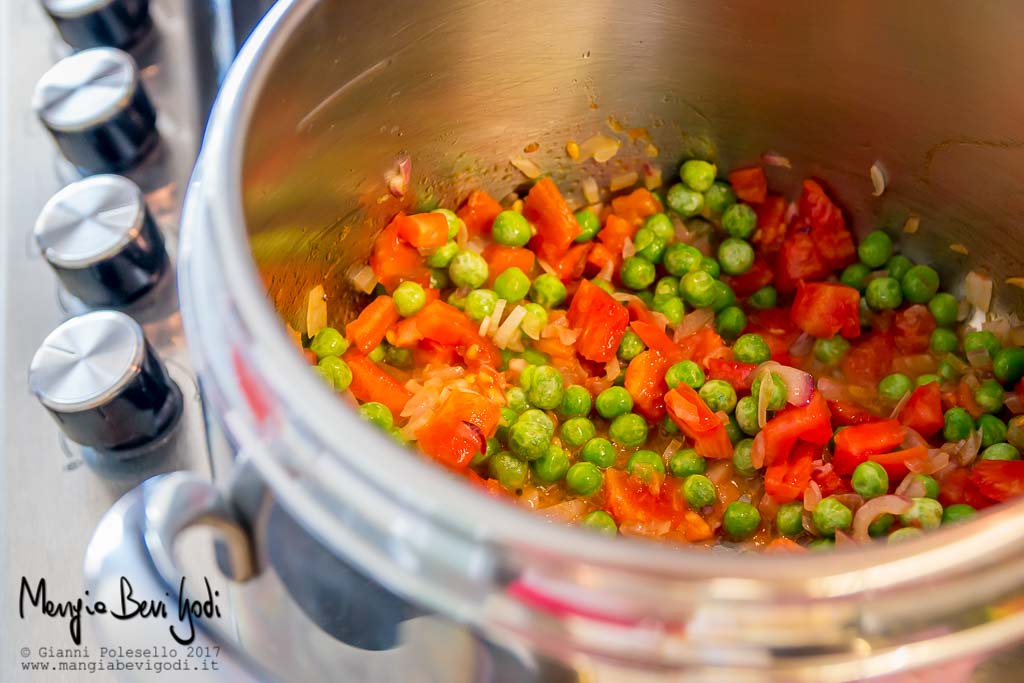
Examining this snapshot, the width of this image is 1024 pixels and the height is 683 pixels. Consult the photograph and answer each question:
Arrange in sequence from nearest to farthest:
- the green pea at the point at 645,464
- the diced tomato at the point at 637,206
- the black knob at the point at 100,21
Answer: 1. the green pea at the point at 645,464
2. the black knob at the point at 100,21
3. the diced tomato at the point at 637,206

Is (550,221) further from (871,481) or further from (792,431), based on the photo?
(871,481)

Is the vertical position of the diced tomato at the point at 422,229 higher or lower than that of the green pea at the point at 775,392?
higher

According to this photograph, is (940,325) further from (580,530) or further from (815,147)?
(580,530)

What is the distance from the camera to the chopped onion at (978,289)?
6.65 feet

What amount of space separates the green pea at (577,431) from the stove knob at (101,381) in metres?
0.74

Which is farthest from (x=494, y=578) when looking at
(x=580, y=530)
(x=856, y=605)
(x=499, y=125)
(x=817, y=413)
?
(x=499, y=125)

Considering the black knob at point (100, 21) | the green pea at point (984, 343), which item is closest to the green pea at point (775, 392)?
the green pea at point (984, 343)

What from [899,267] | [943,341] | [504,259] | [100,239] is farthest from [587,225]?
[100,239]

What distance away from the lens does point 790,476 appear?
6.09 feet

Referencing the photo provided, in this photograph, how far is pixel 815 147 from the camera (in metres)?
2.06

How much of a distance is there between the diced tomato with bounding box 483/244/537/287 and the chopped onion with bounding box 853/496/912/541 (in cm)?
80

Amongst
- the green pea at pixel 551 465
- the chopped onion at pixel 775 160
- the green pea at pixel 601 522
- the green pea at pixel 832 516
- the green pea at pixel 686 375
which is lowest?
the green pea at pixel 551 465

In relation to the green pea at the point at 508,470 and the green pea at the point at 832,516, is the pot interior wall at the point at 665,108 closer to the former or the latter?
the green pea at the point at 508,470

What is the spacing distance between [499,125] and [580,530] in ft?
3.91
